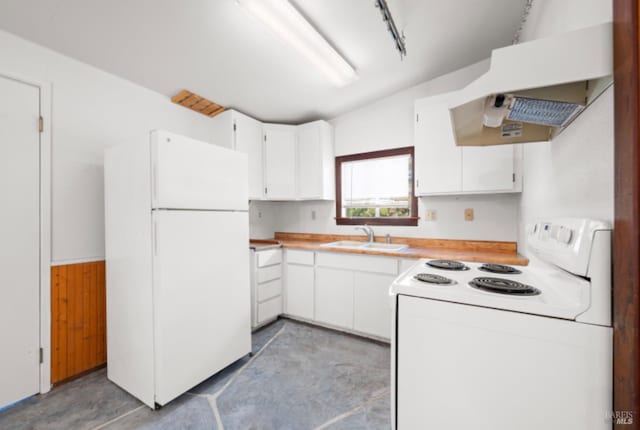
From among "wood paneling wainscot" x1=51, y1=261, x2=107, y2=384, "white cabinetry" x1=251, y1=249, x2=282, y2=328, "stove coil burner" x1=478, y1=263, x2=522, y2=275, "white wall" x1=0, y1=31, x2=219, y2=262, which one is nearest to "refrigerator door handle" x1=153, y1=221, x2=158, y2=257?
"white wall" x1=0, y1=31, x2=219, y2=262

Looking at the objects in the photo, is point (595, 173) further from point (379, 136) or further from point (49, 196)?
point (49, 196)

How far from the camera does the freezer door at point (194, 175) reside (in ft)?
5.17

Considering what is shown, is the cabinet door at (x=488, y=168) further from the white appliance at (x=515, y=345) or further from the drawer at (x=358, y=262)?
the white appliance at (x=515, y=345)

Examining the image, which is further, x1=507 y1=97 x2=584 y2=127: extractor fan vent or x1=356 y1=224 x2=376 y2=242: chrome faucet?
x1=356 y1=224 x2=376 y2=242: chrome faucet

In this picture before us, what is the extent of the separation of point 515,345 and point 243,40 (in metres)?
2.37

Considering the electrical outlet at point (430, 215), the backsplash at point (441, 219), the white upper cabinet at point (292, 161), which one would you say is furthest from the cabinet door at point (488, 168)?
the white upper cabinet at point (292, 161)

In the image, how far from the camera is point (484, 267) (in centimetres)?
140

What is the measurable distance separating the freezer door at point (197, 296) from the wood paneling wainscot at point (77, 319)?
84 centimetres

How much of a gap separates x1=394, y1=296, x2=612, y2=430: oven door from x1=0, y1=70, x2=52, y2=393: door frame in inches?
90.8

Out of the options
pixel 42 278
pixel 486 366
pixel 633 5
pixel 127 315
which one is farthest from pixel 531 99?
pixel 42 278

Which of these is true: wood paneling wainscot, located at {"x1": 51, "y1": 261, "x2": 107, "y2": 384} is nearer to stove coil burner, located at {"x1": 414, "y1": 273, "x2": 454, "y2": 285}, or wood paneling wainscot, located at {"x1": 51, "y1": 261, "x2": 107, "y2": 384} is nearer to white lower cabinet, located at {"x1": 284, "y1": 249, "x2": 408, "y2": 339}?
white lower cabinet, located at {"x1": 284, "y1": 249, "x2": 408, "y2": 339}

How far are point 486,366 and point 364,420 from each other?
101 cm

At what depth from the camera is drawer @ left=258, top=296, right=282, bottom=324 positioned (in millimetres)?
2689

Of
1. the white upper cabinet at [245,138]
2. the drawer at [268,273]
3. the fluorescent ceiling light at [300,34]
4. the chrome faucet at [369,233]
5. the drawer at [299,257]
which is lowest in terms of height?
the drawer at [268,273]
